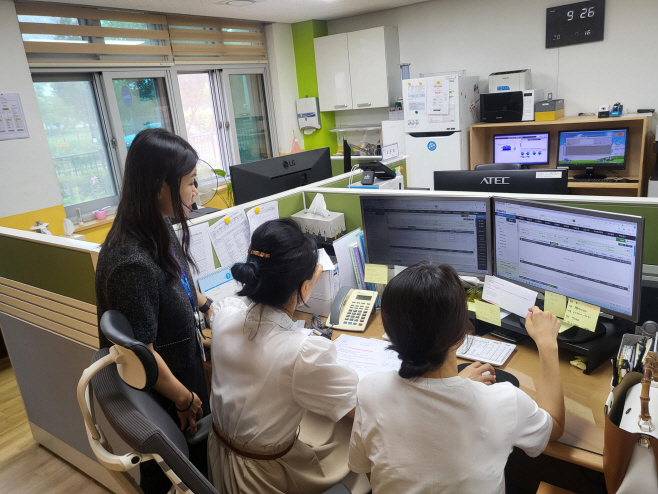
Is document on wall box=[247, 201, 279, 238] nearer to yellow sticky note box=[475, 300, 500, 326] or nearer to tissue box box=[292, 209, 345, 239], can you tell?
tissue box box=[292, 209, 345, 239]

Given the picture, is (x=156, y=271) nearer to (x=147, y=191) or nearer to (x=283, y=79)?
(x=147, y=191)

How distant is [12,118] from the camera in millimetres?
3471

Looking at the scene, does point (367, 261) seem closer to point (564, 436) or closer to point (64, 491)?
point (564, 436)

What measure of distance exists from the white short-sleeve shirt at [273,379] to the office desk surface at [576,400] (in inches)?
20.1

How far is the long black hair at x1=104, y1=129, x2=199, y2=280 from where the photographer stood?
1.32 metres

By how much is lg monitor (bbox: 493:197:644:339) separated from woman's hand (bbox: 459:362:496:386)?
380 mm

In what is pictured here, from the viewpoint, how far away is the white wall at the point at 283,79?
18.9ft

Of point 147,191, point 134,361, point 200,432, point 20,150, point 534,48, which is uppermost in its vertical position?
point 534,48

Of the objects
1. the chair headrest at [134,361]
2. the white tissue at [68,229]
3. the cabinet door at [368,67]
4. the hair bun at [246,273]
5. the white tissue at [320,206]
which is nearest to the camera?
the chair headrest at [134,361]

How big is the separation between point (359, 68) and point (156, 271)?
4769mm

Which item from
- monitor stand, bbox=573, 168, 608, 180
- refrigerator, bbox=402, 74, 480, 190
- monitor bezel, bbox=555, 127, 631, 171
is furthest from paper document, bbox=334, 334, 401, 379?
monitor bezel, bbox=555, 127, 631, 171

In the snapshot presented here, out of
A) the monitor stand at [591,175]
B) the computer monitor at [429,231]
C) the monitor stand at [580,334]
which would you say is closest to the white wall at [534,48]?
the monitor stand at [591,175]

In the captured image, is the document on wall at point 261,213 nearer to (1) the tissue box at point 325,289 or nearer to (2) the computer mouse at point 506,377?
(1) the tissue box at point 325,289

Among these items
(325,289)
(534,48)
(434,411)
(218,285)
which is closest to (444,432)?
(434,411)
